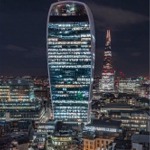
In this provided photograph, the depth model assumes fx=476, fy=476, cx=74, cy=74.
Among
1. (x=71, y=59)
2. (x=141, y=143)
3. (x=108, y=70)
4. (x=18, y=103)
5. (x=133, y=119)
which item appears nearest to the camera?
(x=141, y=143)

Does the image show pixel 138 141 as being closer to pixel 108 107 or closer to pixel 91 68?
pixel 91 68

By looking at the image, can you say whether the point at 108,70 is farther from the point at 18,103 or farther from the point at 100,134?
the point at 100,134

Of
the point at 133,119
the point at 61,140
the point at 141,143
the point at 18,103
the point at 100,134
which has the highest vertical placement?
the point at 141,143

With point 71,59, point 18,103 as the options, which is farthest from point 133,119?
point 18,103

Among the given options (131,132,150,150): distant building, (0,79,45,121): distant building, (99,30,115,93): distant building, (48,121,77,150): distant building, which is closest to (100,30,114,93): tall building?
(99,30,115,93): distant building

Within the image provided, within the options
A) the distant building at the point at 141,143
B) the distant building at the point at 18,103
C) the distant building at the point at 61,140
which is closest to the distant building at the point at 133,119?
the distant building at the point at 61,140

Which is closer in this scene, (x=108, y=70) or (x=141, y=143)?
(x=141, y=143)
